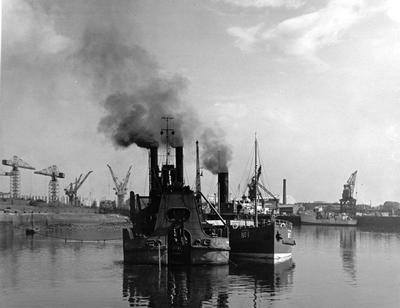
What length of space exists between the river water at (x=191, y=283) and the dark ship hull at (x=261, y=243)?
181 centimetres

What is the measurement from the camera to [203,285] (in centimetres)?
3700

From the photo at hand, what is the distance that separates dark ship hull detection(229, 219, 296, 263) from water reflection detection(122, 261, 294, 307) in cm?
347

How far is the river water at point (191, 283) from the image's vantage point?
32.0 m

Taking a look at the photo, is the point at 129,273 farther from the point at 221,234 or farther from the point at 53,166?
the point at 53,166

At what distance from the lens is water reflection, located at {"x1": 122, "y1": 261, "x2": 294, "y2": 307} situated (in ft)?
106

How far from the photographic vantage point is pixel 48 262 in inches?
1932

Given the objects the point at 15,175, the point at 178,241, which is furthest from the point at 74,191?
the point at 178,241

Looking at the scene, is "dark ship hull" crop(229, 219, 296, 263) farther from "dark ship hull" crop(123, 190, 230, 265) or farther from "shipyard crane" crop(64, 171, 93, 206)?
"shipyard crane" crop(64, 171, 93, 206)

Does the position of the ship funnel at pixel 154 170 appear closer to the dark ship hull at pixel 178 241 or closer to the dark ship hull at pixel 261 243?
the dark ship hull at pixel 178 241

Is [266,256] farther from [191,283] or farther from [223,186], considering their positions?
[223,186]

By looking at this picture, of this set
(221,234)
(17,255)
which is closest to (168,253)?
(221,234)

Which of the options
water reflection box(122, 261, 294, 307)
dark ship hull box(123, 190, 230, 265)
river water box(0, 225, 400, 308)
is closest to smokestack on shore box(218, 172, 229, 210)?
river water box(0, 225, 400, 308)

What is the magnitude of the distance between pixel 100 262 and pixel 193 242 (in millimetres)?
10548

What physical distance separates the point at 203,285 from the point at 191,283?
113 centimetres
